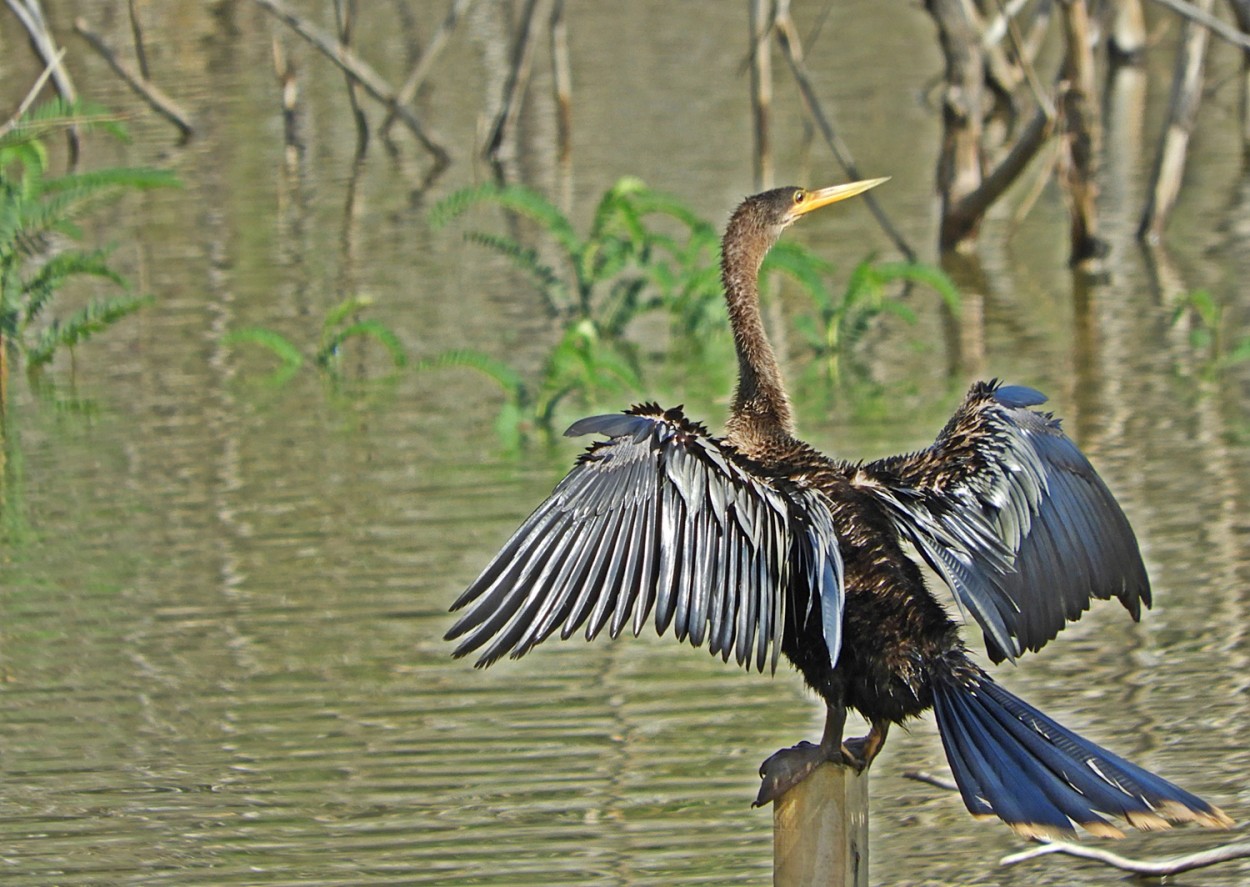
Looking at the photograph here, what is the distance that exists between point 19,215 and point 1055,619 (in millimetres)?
7025

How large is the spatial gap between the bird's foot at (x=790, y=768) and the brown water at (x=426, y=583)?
113cm

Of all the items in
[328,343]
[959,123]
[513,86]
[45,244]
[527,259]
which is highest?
[513,86]

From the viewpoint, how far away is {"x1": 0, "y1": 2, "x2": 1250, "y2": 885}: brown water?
5605 millimetres

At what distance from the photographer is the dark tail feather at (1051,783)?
3791mm

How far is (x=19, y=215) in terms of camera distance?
10.1 metres

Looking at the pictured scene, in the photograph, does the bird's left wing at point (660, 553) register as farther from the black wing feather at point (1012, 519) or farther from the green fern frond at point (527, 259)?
the green fern frond at point (527, 259)

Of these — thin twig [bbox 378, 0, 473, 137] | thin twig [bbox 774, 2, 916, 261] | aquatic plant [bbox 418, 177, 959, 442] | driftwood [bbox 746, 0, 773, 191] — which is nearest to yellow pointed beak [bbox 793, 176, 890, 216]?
aquatic plant [bbox 418, 177, 959, 442]

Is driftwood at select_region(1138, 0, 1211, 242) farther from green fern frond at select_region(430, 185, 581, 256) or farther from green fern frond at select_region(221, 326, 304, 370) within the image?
green fern frond at select_region(221, 326, 304, 370)

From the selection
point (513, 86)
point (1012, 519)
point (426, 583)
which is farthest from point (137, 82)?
point (1012, 519)

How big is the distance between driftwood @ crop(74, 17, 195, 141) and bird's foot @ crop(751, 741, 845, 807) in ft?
44.5

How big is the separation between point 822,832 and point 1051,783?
52 cm

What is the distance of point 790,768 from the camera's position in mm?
4211

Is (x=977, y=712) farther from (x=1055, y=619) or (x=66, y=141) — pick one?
(x=66, y=141)

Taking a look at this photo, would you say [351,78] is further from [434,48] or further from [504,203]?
[504,203]
